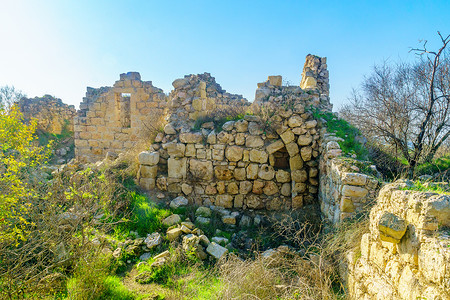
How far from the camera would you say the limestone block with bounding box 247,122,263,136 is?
5680 millimetres

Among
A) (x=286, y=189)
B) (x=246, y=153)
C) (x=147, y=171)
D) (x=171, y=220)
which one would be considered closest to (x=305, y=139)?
(x=286, y=189)

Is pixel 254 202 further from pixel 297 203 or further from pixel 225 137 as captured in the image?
pixel 225 137

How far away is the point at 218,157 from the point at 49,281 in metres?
3.64

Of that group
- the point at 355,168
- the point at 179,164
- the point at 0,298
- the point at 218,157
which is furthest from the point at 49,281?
the point at 355,168

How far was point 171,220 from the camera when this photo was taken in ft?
16.1

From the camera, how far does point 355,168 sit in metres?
3.87

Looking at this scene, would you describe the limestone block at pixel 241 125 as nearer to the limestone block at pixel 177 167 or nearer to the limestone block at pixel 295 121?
the limestone block at pixel 295 121

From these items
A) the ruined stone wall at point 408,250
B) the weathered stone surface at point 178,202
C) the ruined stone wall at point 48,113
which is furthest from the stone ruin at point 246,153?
the ruined stone wall at point 48,113

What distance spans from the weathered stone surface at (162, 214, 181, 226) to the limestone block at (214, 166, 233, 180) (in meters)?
1.35

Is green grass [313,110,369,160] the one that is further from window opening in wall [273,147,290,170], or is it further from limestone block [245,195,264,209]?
limestone block [245,195,264,209]

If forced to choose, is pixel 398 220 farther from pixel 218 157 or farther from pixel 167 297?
pixel 218 157

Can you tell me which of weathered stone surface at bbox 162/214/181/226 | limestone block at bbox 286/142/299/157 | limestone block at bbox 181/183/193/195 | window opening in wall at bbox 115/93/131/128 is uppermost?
window opening in wall at bbox 115/93/131/128

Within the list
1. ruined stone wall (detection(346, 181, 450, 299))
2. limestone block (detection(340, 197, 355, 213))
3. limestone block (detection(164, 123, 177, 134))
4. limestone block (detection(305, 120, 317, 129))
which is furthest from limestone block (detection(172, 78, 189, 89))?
ruined stone wall (detection(346, 181, 450, 299))

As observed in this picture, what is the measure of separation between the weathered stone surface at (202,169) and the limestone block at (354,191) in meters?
2.99
